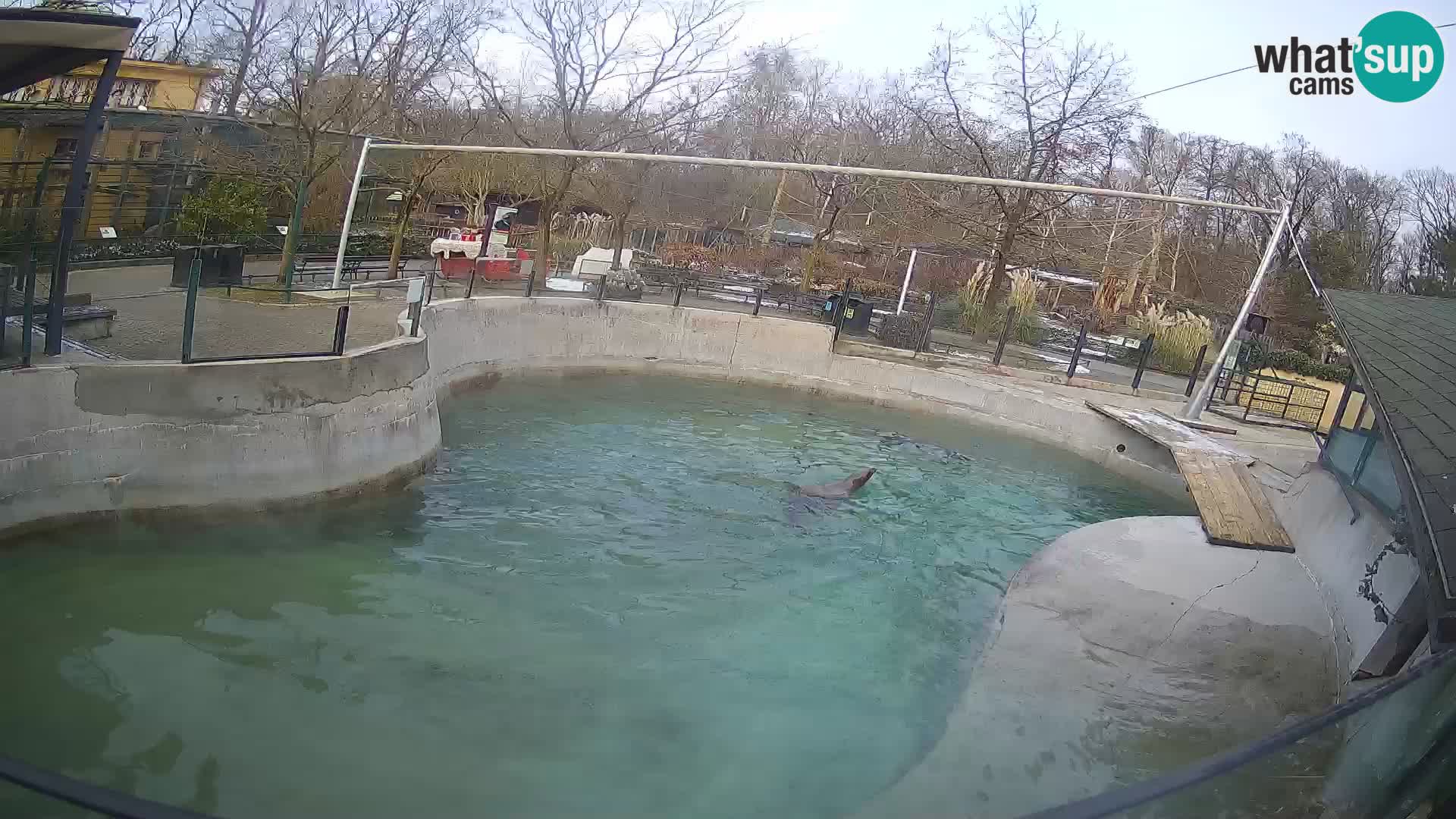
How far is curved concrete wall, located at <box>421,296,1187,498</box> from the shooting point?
16578 mm

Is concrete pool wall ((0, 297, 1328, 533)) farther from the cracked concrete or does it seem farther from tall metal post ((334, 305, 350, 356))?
the cracked concrete

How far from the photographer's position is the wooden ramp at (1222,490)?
9.34 meters

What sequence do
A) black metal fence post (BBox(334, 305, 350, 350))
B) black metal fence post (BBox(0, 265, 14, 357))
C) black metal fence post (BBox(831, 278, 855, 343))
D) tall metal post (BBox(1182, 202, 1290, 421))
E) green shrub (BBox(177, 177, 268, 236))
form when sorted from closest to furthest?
black metal fence post (BBox(0, 265, 14, 357)), black metal fence post (BBox(334, 305, 350, 350)), tall metal post (BBox(1182, 202, 1290, 421)), green shrub (BBox(177, 177, 268, 236)), black metal fence post (BBox(831, 278, 855, 343))

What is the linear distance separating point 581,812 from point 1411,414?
18.0 feet

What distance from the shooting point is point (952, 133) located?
111 feet

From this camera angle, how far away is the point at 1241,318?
1578 cm

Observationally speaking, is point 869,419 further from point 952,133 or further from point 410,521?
point 952,133

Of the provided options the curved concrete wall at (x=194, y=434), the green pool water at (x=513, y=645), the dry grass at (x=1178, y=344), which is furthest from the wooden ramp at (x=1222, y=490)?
the curved concrete wall at (x=194, y=434)

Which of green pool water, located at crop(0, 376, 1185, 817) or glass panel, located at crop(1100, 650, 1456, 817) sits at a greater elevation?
glass panel, located at crop(1100, 650, 1456, 817)

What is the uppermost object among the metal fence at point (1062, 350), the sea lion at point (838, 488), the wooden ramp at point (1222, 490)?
the metal fence at point (1062, 350)

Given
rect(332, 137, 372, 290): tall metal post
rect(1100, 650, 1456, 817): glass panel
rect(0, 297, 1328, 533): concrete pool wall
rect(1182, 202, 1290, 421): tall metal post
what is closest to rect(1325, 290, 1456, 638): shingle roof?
rect(1100, 650, 1456, 817): glass panel

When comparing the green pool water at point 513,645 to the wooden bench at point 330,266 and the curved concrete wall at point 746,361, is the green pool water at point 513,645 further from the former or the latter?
the wooden bench at point 330,266

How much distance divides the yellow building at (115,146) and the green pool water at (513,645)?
10.4 meters

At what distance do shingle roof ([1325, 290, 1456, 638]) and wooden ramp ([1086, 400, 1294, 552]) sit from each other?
2354mm
